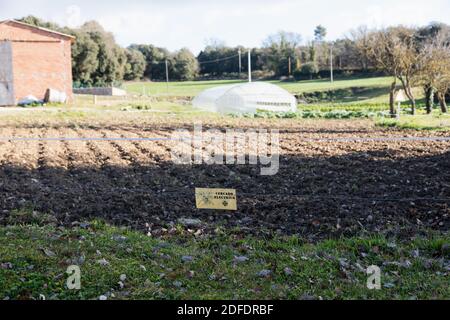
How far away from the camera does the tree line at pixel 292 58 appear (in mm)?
23844

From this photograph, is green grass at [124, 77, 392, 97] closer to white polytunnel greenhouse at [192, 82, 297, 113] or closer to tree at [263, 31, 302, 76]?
tree at [263, 31, 302, 76]

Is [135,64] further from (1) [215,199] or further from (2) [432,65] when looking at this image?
(1) [215,199]

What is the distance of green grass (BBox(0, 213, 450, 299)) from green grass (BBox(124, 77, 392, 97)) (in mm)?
25611

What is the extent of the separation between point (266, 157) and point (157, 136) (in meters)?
4.82

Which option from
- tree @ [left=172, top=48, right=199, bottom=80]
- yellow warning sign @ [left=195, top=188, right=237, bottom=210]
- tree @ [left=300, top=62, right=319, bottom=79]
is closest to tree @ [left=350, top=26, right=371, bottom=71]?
tree @ [left=300, top=62, right=319, bottom=79]

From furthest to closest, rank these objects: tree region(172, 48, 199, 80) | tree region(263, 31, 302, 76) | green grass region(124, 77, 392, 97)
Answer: green grass region(124, 77, 392, 97) < tree region(172, 48, 199, 80) < tree region(263, 31, 302, 76)

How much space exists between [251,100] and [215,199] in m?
20.1

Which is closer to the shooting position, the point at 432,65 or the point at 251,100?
the point at 432,65

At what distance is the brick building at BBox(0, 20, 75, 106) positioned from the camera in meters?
28.3

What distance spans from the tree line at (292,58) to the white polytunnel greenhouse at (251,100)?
82.8 inches

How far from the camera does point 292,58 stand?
1111 inches

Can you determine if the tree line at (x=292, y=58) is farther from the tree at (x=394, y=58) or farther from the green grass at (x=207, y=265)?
the green grass at (x=207, y=265)

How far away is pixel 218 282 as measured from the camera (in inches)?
166

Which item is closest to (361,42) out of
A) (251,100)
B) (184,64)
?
(251,100)
